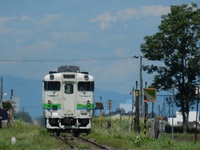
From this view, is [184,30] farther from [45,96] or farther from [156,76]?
[45,96]

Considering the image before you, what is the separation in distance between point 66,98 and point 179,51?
20.6 m

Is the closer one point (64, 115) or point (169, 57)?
point (64, 115)

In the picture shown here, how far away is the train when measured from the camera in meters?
34.2

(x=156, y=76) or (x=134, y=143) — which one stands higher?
(x=156, y=76)

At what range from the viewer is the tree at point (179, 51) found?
52.3 m

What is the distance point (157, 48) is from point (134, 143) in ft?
91.1

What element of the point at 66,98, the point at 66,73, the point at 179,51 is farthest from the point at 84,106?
the point at 179,51

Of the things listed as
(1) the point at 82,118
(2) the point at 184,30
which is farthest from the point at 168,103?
(2) the point at 184,30

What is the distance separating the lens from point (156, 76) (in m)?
53.4

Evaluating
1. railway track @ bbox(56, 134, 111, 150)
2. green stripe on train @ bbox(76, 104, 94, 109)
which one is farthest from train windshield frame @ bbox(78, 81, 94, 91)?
railway track @ bbox(56, 134, 111, 150)

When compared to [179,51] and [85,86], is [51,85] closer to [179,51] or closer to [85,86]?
[85,86]

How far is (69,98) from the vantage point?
113 feet

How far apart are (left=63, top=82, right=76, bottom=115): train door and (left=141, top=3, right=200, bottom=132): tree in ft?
63.3

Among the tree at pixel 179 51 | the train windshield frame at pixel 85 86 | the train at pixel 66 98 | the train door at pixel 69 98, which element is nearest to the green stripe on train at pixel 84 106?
the train at pixel 66 98
